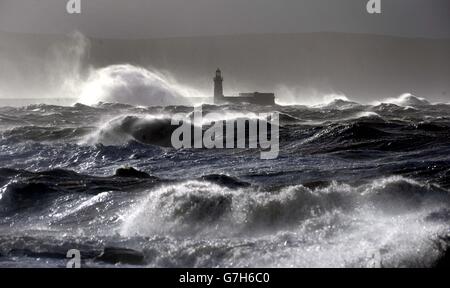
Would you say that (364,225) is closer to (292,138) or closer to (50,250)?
(50,250)

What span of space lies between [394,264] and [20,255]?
24.1 feet

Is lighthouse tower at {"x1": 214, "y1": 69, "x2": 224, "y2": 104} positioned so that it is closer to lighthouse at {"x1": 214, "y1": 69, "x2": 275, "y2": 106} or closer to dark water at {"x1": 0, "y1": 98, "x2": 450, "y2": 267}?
lighthouse at {"x1": 214, "y1": 69, "x2": 275, "y2": 106}

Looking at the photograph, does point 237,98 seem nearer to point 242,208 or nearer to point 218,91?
Result: point 218,91

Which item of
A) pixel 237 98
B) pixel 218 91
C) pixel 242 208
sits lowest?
pixel 237 98

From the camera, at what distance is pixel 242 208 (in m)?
18.6

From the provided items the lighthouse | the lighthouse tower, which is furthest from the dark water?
the lighthouse

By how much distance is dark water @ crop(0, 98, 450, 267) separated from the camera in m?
14.5

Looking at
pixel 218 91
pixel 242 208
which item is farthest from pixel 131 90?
pixel 242 208

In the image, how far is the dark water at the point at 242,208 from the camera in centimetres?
1448

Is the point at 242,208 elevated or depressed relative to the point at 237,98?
elevated

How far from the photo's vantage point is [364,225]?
647 inches

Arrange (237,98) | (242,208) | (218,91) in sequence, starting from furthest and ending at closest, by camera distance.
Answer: (237,98), (218,91), (242,208)

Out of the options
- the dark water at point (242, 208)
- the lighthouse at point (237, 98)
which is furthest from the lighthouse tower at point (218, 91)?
the dark water at point (242, 208)
